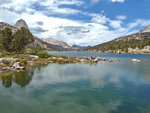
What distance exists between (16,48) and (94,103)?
3570 inches

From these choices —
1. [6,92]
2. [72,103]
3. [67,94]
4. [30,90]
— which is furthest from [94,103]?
[6,92]

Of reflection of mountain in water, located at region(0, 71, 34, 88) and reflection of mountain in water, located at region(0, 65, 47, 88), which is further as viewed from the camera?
reflection of mountain in water, located at region(0, 65, 47, 88)

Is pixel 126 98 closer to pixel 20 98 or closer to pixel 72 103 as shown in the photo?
pixel 72 103

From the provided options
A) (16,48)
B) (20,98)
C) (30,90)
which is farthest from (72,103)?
(16,48)

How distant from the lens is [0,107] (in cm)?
2092

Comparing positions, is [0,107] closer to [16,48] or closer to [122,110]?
[122,110]

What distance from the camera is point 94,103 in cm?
2255

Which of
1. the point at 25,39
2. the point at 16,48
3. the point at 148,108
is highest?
the point at 25,39

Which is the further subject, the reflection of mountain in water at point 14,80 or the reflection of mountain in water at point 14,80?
the reflection of mountain in water at point 14,80

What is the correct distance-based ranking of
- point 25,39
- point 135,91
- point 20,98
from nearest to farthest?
1. point 20,98
2. point 135,91
3. point 25,39

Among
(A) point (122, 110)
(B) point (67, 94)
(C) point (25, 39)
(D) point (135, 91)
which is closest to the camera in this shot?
(A) point (122, 110)

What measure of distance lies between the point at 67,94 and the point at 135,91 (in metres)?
14.7

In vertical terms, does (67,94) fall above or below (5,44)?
below

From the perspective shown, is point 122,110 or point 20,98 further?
point 20,98
